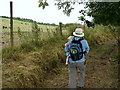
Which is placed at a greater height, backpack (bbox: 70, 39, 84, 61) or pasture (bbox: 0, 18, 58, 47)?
pasture (bbox: 0, 18, 58, 47)

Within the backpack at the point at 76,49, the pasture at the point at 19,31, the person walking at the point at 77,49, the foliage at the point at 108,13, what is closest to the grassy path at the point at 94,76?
the person walking at the point at 77,49

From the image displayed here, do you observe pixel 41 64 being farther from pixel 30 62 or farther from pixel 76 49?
pixel 76 49

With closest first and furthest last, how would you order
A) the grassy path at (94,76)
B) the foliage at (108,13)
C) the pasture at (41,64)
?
the foliage at (108,13) < the pasture at (41,64) < the grassy path at (94,76)

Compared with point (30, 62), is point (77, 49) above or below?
→ above

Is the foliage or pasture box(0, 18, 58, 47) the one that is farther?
pasture box(0, 18, 58, 47)

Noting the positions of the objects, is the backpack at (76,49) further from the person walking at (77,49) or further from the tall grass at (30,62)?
the tall grass at (30,62)

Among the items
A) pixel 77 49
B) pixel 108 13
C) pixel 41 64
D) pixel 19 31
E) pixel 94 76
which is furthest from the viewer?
pixel 19 31

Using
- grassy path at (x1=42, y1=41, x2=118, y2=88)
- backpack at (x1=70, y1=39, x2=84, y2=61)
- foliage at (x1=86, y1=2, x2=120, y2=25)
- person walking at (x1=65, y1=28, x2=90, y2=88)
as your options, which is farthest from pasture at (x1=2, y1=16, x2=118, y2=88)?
foliage at (x1=86, y1=2, x2=120, y2=25)

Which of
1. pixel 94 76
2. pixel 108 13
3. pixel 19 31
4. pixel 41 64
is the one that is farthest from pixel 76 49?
pixel 19 31

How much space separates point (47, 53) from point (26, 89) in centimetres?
249

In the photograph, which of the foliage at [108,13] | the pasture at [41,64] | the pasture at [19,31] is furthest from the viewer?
the pasture at [19,31]

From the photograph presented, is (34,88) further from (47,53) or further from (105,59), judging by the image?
(105,59)

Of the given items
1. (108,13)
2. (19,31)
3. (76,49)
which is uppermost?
(108,13)

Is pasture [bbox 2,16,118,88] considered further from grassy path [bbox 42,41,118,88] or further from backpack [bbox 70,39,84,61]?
backpack [bbox 70,39,84,61]
